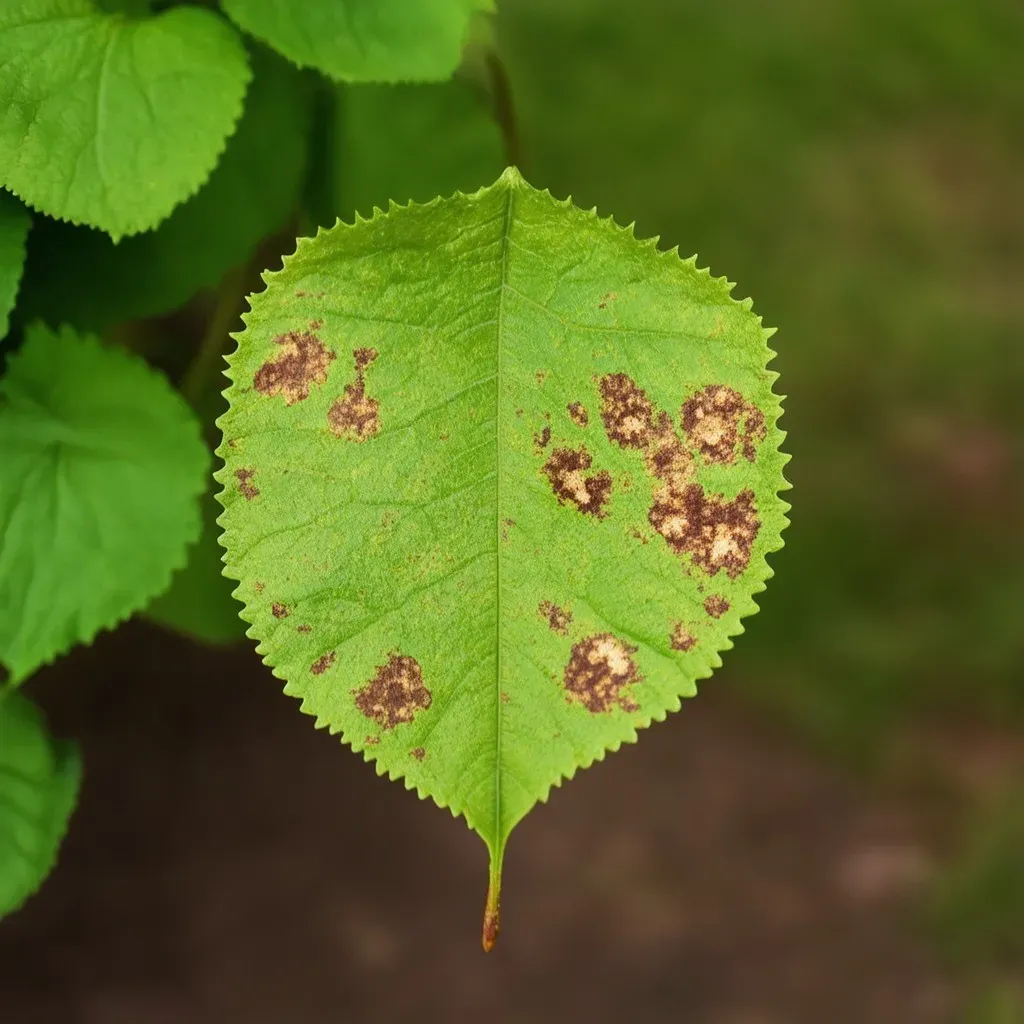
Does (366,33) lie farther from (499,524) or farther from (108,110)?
(499,524)

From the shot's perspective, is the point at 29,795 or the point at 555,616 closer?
the point at 555,616

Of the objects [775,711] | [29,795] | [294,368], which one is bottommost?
[775,711]

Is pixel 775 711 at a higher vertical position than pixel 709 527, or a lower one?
lower

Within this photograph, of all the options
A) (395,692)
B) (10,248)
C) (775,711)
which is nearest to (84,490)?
(10,248)

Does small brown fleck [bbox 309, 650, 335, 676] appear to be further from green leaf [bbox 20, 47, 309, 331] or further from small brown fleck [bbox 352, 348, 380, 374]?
green leaf [bbox 20, 47, 309, 331]

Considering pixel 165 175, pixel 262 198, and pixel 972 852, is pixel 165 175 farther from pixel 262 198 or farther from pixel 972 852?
pixel 972 852

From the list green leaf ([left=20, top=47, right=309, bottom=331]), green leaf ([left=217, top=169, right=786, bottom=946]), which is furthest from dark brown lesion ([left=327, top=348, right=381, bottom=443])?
green leaf ([left=20, top=47, right=309, bottom=331])

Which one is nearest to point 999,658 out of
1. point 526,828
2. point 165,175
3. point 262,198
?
point 526,828
